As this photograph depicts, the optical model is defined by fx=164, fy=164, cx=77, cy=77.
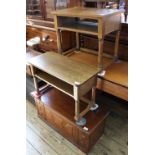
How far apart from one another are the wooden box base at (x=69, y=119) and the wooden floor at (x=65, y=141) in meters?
0.06

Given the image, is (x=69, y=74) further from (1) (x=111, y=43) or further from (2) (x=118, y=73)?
(1) (x=111, y=43)

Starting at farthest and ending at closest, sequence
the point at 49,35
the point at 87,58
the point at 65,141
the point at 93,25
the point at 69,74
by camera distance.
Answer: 1. the point at 49,35
2. the point at 87,58
3. the point at 65,141
4. the point at 93,25
5. the point at 69,74

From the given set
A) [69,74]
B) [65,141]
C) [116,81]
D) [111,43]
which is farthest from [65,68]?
[65,141]

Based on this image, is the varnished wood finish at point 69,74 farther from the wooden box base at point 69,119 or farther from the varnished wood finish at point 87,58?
→ the varnished wood finish at point 87,58

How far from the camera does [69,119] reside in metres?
1.47

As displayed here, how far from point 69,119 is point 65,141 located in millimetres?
335

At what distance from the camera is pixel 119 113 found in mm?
1992

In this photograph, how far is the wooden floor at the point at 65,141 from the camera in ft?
5.12

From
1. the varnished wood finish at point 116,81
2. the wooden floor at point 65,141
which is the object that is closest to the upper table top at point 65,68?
the varnished wood finish at point 116,81

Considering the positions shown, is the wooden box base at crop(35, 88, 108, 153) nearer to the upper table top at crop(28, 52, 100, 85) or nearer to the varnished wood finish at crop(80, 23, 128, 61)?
the upper table top at crop(28, 52, 100, 85)
